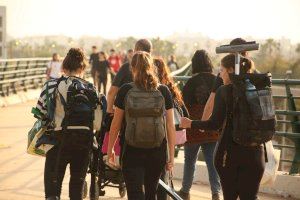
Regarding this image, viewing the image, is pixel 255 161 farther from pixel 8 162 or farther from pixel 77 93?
pixel 8 162

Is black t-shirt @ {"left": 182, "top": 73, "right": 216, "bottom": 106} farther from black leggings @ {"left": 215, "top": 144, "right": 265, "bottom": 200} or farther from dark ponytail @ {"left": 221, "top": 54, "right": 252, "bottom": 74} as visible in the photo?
black leggings @ {"left": 215, "top": 144, "right": 265, "bottom": 200}

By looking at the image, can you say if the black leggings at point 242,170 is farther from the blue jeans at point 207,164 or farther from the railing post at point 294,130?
the railing post at point 294,130

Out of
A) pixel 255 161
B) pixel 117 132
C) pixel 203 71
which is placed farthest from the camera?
pixel 203 71

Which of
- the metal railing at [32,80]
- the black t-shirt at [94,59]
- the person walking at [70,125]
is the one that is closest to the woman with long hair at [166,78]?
the person walking at [70,125]

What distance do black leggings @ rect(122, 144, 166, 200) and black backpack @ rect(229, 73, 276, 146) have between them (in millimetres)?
650

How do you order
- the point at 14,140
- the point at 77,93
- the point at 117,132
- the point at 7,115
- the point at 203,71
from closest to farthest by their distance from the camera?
the point at 117,132 < the point at 77,93 < the point at 203,71 < the point at 14,140 < the point at 7,115

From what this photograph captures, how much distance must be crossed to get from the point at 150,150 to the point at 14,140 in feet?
28.0

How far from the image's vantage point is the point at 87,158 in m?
6.27

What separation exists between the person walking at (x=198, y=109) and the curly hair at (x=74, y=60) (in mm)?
1743

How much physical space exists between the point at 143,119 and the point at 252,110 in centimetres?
84

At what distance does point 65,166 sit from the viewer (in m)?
6.23

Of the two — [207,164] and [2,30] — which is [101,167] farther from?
[2,30]

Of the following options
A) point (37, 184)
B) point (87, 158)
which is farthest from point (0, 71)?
point (87, 158)

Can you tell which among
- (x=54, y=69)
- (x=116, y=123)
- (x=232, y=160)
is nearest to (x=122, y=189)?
(x=116, y=123)
